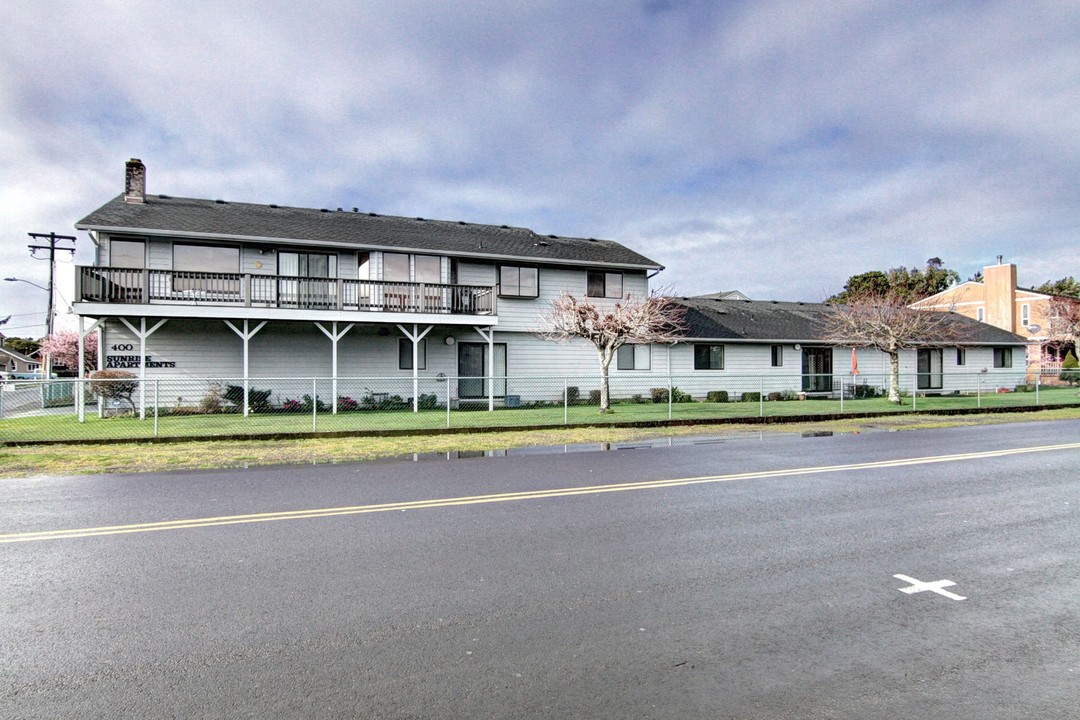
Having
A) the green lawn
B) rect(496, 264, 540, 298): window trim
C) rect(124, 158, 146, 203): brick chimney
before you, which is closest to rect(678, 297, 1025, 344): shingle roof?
the green lawn

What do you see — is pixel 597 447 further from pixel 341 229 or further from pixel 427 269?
pixel 341 229

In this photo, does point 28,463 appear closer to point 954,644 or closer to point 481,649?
point 481,649

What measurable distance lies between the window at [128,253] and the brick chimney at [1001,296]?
191ft

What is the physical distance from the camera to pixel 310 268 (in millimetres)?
23016

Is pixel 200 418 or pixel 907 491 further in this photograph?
pixel 200 418

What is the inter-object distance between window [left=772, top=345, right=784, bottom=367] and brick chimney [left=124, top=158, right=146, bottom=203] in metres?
26.3

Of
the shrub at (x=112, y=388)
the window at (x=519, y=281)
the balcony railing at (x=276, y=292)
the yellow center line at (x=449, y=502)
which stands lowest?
the yellow center line at (x=449, y=502)

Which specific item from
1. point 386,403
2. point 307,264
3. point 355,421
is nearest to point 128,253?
point 307,264

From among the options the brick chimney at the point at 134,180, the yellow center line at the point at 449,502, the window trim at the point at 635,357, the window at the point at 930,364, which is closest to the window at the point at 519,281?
the window trim at the point at 635,357

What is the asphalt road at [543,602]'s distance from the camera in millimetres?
3219

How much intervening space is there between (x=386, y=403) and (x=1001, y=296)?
52.3 m

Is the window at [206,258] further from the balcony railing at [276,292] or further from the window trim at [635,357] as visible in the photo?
the window trim at [635,357]

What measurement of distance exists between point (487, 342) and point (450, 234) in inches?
186

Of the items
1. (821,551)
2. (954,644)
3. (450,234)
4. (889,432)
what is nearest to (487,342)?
(450,234)
